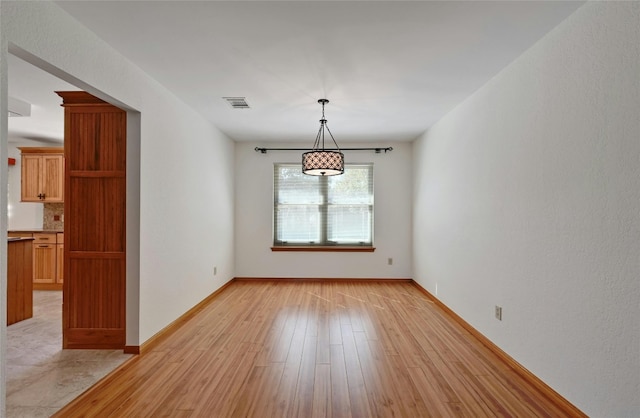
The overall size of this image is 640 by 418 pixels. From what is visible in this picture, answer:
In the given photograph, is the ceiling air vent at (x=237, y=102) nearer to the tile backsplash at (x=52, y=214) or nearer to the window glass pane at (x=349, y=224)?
the window glass pane at (x=349, y=224)

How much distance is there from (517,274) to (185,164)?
3.63m

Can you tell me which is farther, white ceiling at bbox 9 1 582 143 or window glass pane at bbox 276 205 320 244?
window glass pane at bbox 276 205 320 244

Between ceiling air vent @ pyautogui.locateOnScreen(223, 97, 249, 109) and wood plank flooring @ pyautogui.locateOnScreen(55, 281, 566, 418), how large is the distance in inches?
101

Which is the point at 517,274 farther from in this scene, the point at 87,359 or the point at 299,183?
the point at 299,183

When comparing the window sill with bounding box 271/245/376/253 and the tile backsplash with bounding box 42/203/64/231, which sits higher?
the tile backsplash with bounding box 42/203/64/231

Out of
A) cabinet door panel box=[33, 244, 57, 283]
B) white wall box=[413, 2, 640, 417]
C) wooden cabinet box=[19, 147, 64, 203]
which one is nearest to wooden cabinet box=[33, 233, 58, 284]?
cabinet door panel box=[33, 244, 57, 283]

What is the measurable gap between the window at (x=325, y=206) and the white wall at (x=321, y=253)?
15 centimetres

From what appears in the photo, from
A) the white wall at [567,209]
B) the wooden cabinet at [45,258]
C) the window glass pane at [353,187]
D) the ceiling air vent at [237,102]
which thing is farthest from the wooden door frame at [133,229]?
the window glass pane at [353,187]

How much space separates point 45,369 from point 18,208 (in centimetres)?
495

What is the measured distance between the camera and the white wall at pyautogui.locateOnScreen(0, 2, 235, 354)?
2.04 metres

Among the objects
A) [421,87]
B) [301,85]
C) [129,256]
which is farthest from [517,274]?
[129,256]

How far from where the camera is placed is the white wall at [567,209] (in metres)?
1.75

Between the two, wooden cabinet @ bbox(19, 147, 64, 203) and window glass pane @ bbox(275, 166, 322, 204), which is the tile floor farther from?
window glass pane @ bbox(275, 166, 322, 204)

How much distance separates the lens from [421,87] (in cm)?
338
